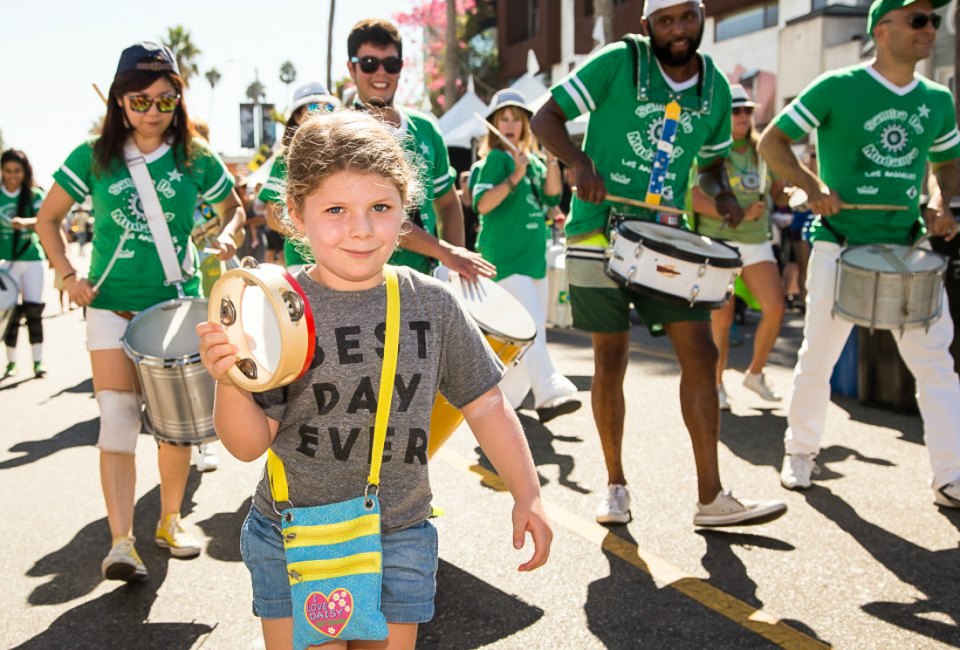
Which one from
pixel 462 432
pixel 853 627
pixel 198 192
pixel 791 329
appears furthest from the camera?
pixel 791 329

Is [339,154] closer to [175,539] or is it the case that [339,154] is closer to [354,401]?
[354,401]

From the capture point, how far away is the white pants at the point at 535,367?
639 cm

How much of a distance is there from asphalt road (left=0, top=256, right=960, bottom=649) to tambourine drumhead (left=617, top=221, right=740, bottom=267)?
1192 millimetres

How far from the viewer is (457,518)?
4.65 meters

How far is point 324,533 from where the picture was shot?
2.14 metres

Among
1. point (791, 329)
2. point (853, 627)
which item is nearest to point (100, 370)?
point (853, 627)

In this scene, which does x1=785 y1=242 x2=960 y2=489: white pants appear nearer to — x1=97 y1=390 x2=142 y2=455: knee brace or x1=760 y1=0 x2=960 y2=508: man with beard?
x1=760 y1=0 x2=960 y2=508: man with beard

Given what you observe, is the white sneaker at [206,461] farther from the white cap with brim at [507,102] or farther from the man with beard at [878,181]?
the man with beard at [878,181]

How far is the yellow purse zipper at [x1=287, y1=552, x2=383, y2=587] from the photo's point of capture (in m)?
2.11

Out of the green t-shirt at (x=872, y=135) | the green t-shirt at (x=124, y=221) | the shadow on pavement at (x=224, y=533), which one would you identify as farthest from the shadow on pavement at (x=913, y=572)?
the green t-shirt at (x=124, y=221)

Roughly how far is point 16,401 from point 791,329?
815 centimetres

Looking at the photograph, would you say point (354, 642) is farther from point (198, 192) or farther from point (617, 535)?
point (198, 192)

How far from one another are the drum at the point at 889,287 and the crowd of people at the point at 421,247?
158 mm

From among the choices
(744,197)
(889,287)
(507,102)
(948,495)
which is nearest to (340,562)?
(889,287)
